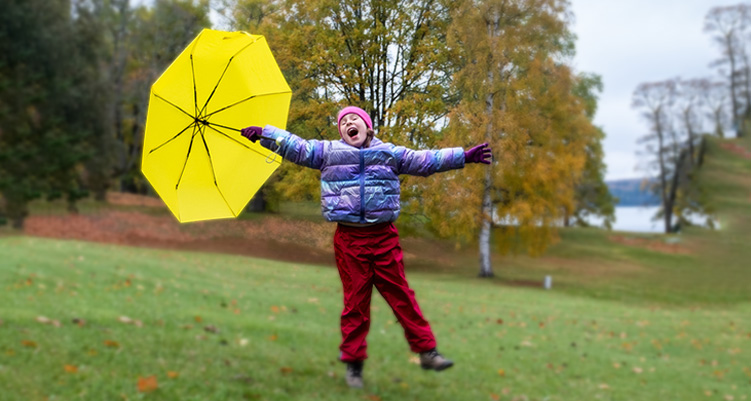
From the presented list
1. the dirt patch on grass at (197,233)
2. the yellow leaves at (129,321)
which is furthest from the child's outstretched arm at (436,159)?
the yellow leaves at (129,321)

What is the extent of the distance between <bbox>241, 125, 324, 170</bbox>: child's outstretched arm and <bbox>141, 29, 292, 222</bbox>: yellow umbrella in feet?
0.26

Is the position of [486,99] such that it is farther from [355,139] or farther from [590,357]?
[590,357]

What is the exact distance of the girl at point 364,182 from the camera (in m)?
1.70

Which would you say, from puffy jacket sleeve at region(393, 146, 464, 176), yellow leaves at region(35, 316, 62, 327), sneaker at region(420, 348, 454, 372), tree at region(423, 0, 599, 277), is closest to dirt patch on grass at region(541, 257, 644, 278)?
yellow leaves at region(35, 316, 62, 327)

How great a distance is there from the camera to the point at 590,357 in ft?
50.5

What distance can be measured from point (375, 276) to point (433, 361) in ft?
1.05

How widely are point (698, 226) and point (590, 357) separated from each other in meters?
4.26

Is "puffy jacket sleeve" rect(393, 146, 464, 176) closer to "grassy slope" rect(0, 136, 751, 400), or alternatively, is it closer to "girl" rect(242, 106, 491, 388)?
"girl" rect(242, 106, 491, 388)

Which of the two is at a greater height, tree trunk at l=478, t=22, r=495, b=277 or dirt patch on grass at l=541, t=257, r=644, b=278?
tree trunk at l=478, t=22, r=495, b=277

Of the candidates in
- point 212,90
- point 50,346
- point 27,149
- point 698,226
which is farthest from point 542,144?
point 27,149

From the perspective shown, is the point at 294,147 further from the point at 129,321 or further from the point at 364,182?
the point at 129,321

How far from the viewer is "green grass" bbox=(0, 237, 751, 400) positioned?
10.5 meters

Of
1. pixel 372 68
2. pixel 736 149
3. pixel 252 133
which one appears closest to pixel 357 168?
pixel 252 133

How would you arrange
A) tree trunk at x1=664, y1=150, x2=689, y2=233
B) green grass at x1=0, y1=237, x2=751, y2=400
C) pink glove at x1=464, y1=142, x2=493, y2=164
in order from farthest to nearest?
tree trunk at x1=664, y1=150, x2=689, y2=233
green grass at x1=0, y1=237, x2=751, y2=400
pink glove at x1=464, y1=142, x2=493, y2=164
